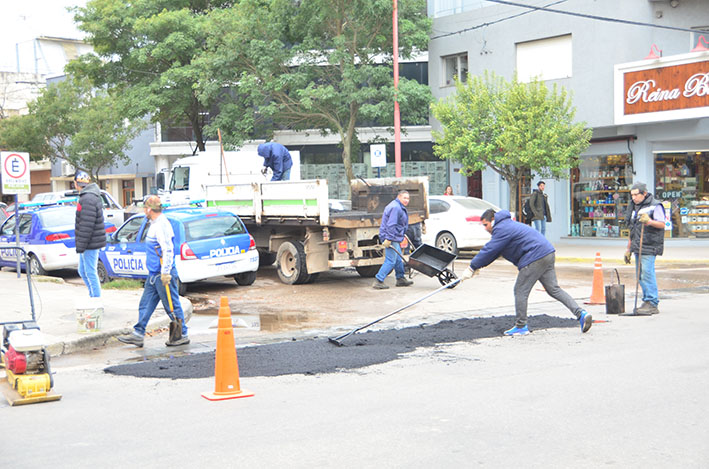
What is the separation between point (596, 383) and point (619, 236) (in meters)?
19.2

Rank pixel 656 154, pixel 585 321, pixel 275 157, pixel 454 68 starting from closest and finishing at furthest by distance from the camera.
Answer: pixel 585 321, pixel 275 157, pixel 656 154, pixel 454 68

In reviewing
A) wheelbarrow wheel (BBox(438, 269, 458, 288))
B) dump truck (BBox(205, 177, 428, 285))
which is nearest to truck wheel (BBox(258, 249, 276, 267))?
dump truck (BBox(205, 177, 428, 285))

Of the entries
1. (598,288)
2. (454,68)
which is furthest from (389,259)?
(454,68)

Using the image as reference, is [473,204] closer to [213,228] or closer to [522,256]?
[213,228]

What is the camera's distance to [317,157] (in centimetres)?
3644

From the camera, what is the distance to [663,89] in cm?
2220

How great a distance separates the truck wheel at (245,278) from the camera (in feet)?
51.1

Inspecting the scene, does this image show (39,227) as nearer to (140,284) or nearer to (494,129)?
(140,284)

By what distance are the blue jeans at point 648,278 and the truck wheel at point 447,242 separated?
9.04 meters

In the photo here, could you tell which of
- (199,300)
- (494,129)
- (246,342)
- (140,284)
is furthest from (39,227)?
(494,129)

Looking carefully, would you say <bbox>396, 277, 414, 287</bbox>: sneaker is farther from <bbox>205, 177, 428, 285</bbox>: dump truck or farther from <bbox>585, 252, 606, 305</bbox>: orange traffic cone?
<bbox>585, 252, 606, 305</bbox>: orange traffic cone

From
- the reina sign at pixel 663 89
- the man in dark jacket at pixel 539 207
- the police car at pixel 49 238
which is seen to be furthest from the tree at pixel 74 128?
the reina sign at pixel 663 89

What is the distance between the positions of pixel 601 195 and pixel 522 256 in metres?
16.7

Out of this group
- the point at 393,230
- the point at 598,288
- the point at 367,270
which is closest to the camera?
the point at 598,288
